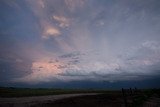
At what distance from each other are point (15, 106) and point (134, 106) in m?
18.8

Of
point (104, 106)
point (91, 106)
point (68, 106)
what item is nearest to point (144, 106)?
point (104, 106)

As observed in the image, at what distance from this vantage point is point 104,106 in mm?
35562

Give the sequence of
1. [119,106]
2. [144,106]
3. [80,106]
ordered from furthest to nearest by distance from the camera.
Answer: [80,106] < [119,106] < [144,106]

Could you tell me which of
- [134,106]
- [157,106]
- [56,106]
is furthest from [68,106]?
[157,106]

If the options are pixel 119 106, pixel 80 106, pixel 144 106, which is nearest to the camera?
pixel 144 106

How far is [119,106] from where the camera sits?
3412 cm

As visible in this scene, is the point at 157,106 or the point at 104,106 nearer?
the point at 157,106

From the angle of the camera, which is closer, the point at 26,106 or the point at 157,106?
the point at 157,106

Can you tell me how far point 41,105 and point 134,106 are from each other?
14.7 meters

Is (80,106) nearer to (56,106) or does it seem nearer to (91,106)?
(91,106)

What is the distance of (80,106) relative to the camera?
36.5 metres

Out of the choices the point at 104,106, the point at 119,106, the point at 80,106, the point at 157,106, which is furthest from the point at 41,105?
the point at 157,106

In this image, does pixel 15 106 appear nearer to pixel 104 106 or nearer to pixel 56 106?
pixel 56 106

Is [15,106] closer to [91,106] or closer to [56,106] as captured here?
[56,106]
